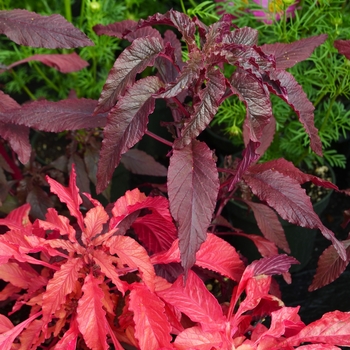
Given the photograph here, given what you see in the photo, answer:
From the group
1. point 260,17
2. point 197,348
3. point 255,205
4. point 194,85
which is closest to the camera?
point 197,348

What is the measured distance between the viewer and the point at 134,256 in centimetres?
67

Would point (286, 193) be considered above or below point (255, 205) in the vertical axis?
above

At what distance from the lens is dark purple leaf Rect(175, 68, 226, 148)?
2.11ft

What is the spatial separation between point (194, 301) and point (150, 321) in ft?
0.26

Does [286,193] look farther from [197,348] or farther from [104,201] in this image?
[104,201]

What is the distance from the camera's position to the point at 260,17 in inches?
44.1

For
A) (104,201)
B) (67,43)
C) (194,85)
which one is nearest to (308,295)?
(104,201)

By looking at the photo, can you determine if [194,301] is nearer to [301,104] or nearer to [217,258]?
[217,258]

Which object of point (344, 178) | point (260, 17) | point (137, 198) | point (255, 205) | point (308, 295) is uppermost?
point (260, 17)

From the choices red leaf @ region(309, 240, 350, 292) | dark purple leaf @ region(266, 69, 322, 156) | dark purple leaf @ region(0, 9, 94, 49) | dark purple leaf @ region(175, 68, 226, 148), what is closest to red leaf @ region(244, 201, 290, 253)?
red leaf @ region(309, 240, 350, 292)

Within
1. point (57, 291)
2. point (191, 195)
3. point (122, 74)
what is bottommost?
point (57, 291)

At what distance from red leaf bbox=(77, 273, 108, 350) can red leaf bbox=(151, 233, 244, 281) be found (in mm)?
122

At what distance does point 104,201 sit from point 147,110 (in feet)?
2.43

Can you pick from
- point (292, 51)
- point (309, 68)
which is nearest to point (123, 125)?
point (292, 51)
